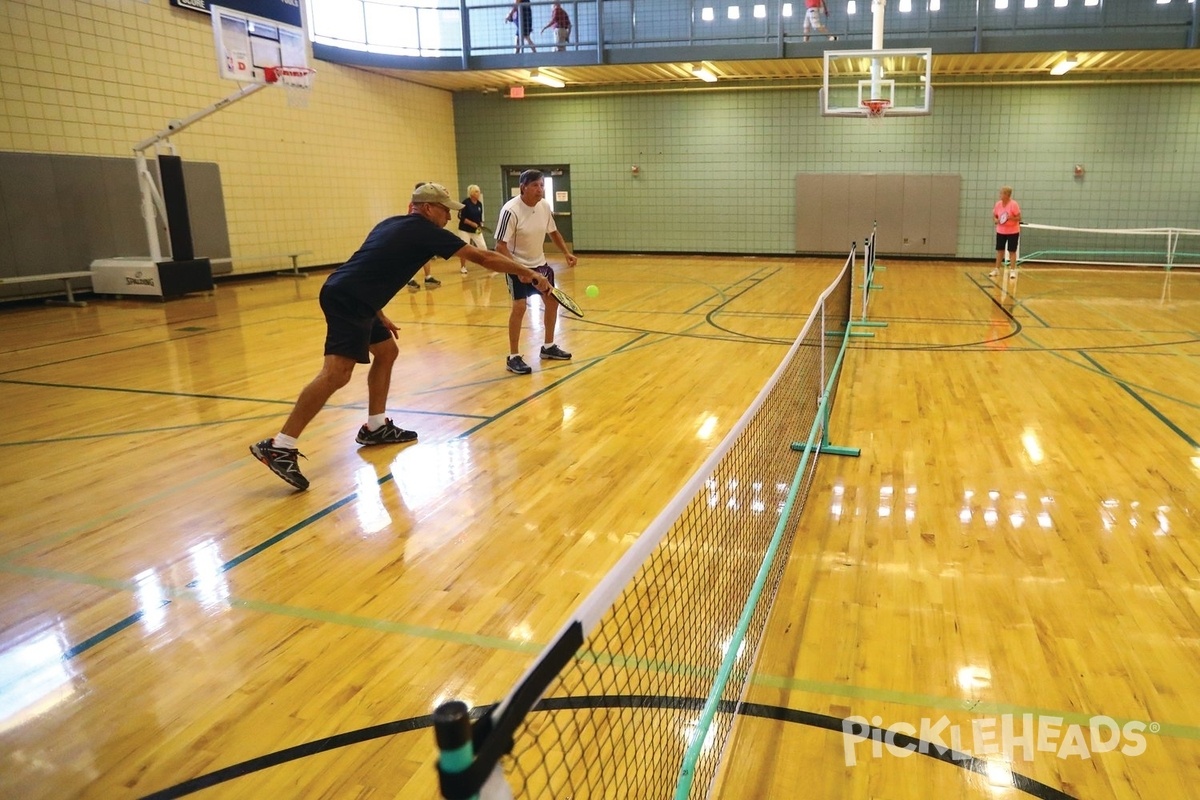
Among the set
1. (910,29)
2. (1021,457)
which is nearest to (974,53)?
(910,29)

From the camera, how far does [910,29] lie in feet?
62.4

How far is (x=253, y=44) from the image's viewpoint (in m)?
13.3

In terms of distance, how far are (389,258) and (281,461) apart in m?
1.42

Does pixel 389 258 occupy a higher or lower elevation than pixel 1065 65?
lower

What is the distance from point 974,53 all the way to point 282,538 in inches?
673

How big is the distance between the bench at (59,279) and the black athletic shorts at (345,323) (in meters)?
9.88

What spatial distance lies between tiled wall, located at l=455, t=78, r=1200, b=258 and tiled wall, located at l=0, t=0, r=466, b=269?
10.2 ft

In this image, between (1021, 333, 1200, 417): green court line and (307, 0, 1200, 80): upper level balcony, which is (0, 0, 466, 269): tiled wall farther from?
(1021, 333, 1200, 417): green court line

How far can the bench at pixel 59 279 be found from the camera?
477 inches

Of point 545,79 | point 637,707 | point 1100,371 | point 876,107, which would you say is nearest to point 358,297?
point 637,707

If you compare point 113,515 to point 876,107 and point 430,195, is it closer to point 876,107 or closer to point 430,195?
point 430,195

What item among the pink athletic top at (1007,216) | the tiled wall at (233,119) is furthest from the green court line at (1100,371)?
the tiled wall at (233,119)

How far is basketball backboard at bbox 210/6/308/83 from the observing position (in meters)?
12.7

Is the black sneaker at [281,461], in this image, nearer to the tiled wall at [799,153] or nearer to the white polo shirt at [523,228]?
the white polo shirt at [523,228]
